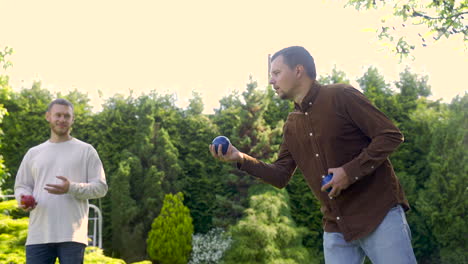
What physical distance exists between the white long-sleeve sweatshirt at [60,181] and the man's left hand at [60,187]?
0.04 m

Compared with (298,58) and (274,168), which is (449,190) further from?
(298,58)

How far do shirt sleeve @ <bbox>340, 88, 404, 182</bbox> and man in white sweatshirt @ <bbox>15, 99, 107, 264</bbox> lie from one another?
1.94m

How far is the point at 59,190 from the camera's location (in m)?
3.31

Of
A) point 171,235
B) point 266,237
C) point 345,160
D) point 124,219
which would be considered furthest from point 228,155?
point 124,219

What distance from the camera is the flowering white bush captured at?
37.9 feet

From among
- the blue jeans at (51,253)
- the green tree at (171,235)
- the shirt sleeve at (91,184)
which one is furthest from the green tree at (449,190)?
the blue jeans at (51,253)

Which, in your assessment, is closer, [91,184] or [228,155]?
[228,155]

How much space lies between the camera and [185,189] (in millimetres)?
12891

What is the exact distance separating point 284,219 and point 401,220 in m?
8.57

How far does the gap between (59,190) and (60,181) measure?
161 millimetres

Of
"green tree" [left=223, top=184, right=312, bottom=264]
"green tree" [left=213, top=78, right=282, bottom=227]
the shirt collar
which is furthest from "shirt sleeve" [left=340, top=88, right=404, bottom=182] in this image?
"green tree" [left=213, top=78, right=282, bottom=227]

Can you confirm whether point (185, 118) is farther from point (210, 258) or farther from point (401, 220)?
point (401, 220)

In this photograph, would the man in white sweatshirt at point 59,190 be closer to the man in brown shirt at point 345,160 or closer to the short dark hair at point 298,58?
the man in brown shirt at point 345,160

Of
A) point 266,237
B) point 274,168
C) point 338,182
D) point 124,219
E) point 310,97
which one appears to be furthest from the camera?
point 124,219
